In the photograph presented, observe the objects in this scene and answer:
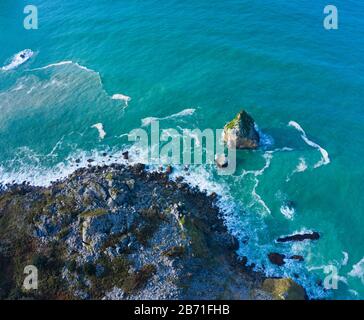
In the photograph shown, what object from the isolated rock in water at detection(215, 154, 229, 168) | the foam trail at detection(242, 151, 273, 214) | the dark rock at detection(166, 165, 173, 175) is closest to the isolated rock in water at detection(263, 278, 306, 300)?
the foam trail at detection(242, 151, 273, 214)

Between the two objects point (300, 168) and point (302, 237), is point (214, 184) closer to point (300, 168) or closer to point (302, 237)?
point (300, 168)

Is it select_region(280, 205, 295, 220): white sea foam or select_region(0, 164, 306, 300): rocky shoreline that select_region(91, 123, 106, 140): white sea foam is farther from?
select_region(280, 205, 295, 220): white sea foam

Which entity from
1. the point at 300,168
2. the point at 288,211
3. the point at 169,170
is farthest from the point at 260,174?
the point at 169,170

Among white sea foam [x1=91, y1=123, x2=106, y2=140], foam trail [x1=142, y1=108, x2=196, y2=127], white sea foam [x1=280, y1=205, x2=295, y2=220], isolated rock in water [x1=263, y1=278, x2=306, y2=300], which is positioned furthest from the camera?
foam trail [x1=142, y1=108, x2=196, y2=127]

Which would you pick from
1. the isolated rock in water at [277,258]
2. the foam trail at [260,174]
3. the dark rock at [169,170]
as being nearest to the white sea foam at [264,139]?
the foam trail at [260,174]

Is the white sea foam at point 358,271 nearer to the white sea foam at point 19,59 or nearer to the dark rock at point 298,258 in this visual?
the dark rock at point 298,258

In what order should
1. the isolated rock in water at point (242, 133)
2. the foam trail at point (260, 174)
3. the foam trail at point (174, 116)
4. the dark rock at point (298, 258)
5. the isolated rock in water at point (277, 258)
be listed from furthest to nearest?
the foam trail at point (174, 116)
the isolated rock in water at point (242, 133)
the foam trail at point (260, 174)
the dark rock at point (298, 258)
the isolated rock in water at point (277, 258)
